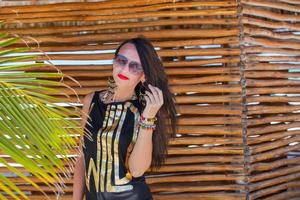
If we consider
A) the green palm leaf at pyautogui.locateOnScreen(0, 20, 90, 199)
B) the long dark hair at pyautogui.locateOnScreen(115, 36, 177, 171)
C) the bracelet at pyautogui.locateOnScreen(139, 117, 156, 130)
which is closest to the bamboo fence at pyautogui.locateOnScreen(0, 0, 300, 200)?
the long dark hair at pyautogui.locateOnScreen(115, 36, 177, 171)

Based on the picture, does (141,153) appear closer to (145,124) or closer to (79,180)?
(145,124)

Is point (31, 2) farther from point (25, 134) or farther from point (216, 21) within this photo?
point (25, 134)

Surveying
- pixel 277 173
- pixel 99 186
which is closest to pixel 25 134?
pixel 99 186

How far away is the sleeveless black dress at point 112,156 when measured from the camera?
2529mm

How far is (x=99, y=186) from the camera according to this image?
2555 mm

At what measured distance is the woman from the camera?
8.29 feet

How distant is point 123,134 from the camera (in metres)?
2.54

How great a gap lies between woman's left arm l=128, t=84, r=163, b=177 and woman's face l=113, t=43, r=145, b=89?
0.14 metres

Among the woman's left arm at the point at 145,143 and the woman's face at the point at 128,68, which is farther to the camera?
the woman's face at the point at 128,68

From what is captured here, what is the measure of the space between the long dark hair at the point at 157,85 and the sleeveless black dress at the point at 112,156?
5.0 inches

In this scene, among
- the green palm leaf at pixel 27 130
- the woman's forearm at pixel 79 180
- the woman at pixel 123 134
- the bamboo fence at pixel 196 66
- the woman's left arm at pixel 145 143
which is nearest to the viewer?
the green palm leaf at pixel 27 130

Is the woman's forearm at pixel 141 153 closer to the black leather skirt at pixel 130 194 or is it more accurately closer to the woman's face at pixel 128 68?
the black leather skirt at pixel 130 194

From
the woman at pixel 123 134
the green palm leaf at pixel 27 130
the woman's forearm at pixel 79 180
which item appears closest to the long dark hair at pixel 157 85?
the woman at pixel 123 134

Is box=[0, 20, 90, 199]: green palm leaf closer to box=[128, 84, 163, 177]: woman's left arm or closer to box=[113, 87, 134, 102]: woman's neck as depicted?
box=[128, 84, 163, 177]: woman's left arm
